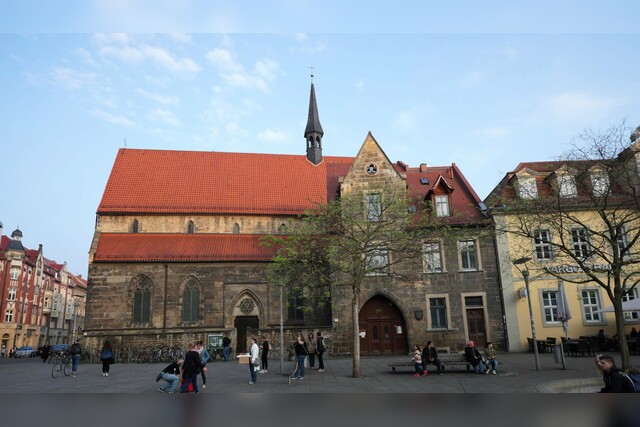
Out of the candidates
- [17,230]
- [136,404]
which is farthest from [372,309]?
[17,230]

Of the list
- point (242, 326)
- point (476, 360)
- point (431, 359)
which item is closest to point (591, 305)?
point (476, 360)

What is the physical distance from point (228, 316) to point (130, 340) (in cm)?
600

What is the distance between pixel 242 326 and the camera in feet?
103

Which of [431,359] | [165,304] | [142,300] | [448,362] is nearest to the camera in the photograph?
[448,362]

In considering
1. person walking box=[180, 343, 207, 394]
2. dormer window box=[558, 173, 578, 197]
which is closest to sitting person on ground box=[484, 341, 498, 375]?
dormer window box=[558, 173, 578, 197]

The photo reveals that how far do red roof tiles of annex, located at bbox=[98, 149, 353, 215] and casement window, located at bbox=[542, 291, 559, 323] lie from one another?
16008mm

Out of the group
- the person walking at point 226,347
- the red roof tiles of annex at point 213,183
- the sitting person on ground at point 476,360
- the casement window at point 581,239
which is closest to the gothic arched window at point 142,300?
the red roof tiles of annex at point 213,183

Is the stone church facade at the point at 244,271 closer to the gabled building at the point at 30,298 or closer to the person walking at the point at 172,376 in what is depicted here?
the person walking at the point at 172,376

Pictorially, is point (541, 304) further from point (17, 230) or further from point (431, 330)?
point (17, 230)

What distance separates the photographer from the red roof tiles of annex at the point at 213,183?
35.4m

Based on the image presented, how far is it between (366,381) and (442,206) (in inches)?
666

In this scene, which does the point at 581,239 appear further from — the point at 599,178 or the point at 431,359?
the point at 431,359

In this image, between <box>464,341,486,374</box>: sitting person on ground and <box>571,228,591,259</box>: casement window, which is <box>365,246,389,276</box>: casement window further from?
<box>571,228,591,259</box>: casement window

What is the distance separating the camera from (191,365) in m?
12.3
